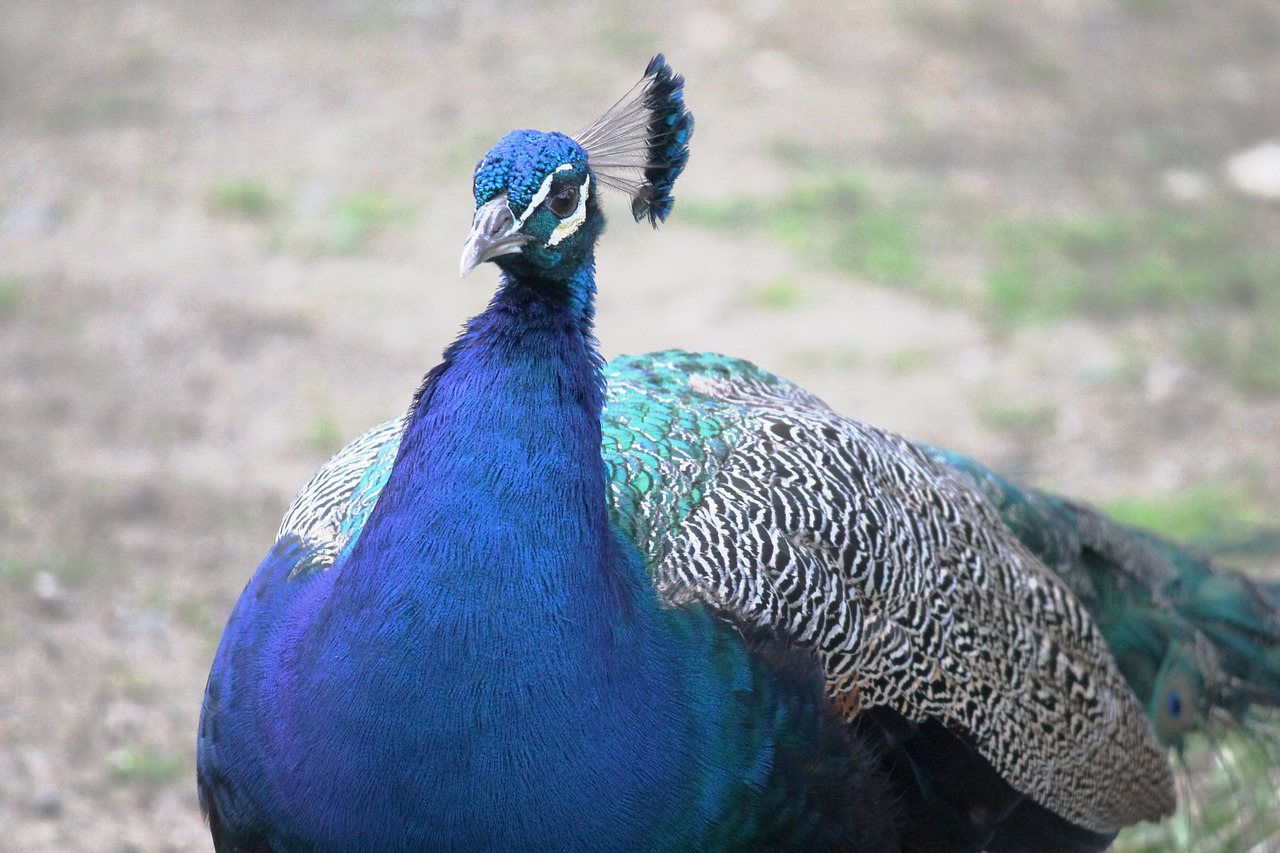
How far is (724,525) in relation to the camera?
8.26ft

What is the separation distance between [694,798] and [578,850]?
7.5 inches

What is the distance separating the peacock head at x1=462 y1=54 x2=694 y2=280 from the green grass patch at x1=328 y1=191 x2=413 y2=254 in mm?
4065

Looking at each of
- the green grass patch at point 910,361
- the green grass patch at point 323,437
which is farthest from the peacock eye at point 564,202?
the green grass patch at point 910,361

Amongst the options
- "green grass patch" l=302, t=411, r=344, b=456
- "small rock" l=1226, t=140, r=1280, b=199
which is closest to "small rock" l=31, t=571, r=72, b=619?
"green grass patch" l=302, t=411, r=344, b=456

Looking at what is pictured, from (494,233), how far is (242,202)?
4681 millimetres

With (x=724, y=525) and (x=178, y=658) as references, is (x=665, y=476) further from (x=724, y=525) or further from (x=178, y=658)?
(x=178, y=658)

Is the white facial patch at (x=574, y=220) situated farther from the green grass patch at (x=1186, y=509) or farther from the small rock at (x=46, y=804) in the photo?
the green grass patch at (x=1186, y=509)

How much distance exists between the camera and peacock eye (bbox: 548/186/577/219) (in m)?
2.21

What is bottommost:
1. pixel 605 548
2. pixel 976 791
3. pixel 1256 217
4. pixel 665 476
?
pixel 976 791

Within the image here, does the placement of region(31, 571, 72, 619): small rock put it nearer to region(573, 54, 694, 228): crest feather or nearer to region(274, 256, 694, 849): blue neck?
region(274, 256, 694, 849): blue neck

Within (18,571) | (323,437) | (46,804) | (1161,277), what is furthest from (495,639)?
(1161,277)

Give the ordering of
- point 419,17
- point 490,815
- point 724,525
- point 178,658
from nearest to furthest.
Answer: point 490,815 < point 724,525 < point 178,658 < point 419,17

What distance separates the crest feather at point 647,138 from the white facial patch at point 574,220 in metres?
0.07

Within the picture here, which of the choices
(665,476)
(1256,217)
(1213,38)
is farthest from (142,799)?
(1213,38)
